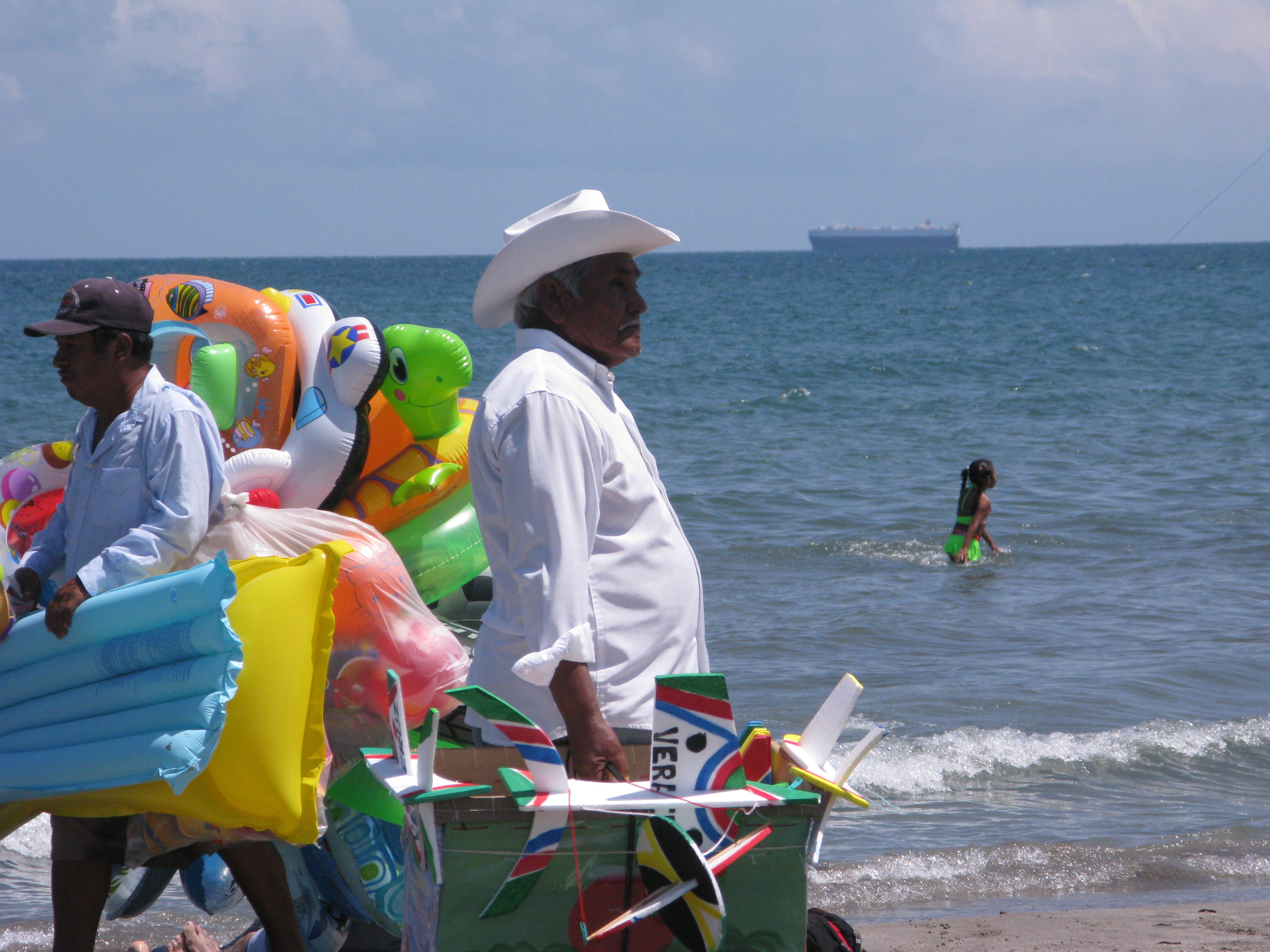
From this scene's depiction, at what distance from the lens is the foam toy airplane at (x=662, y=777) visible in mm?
1844

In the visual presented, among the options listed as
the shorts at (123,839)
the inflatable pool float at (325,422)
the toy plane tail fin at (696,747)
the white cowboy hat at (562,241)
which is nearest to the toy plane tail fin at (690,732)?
the toy plane tail fin at (696,747)

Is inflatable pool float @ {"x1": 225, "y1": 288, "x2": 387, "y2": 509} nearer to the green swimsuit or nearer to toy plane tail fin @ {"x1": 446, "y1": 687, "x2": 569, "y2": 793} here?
toy plane tail fin @ {"x1": 446, "y1": 687, "x2": 569, "y2": 793}

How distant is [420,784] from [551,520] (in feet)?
1.51

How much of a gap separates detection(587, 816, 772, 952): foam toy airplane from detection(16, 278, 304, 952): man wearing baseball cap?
1.14m

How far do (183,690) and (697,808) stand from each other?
1.01m

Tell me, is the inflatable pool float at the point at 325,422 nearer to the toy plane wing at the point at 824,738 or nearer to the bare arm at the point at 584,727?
the bare arm at the point at 584,727

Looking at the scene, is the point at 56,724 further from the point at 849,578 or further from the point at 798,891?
the point at 849,578

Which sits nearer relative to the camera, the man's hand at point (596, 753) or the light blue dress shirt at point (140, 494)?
the man's hand at point (596, 753)

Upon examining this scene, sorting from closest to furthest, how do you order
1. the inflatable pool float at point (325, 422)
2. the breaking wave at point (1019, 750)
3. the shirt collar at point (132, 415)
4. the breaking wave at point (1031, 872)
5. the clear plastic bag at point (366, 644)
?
the shirt collar at point (132, 415), the clear plastic bag at point (366, 644), the inflatable pool float at point (325, 422), the breaking wave at point (1031, 872), the breaking wave at point (1019, 750)

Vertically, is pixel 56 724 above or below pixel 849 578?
above

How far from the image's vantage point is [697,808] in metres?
1.87

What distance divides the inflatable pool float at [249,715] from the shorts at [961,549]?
25.2 ft

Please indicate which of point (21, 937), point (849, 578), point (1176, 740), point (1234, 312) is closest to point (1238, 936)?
point (1176, 740)

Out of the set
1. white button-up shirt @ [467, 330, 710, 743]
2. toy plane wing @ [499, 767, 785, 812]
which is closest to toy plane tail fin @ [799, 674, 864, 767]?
toy plane wing @ [499, 767, 785, 812]
